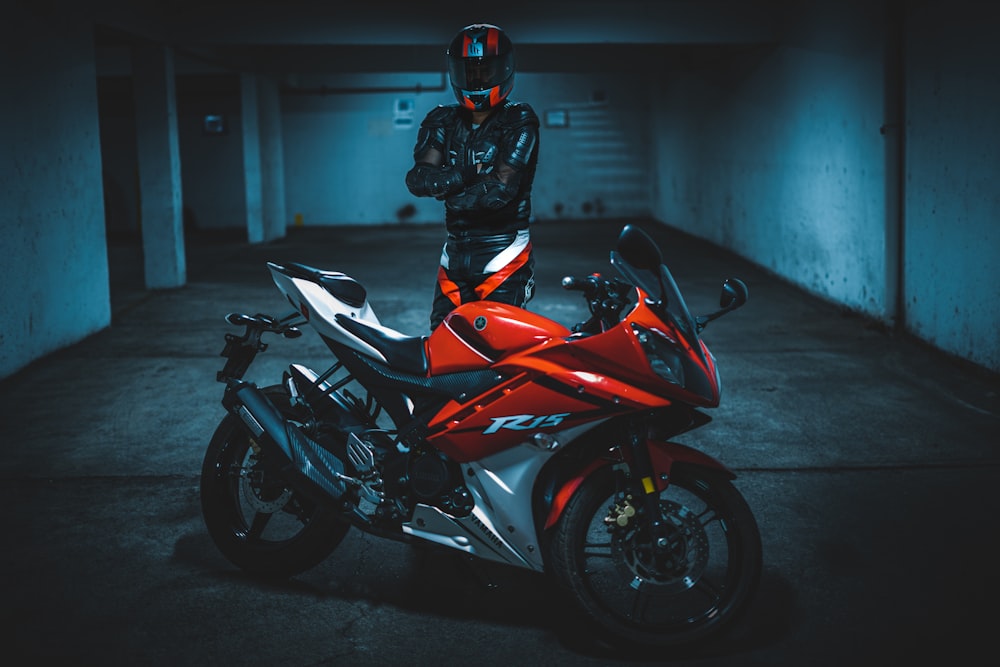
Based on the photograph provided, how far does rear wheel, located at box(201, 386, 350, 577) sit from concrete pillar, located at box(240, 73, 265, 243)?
12369 millimetres

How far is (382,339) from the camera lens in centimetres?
312

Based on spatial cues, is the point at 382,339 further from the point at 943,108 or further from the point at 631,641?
the point at 943,108

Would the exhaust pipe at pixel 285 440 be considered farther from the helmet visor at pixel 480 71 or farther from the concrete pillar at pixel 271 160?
the concrete pillar at pixel 271 160

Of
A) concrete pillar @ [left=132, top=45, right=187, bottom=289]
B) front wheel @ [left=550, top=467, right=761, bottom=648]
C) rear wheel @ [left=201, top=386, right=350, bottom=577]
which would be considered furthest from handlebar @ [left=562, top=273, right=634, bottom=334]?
concrete pillar @ [left=132, top=45, right=187, bottom=289]

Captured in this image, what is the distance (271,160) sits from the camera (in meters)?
16.7

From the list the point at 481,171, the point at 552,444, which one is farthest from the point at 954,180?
the point at 552,444

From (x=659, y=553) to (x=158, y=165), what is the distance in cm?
922

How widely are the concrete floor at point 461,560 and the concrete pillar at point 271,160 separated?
9.05 meters

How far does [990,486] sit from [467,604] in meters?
2.38

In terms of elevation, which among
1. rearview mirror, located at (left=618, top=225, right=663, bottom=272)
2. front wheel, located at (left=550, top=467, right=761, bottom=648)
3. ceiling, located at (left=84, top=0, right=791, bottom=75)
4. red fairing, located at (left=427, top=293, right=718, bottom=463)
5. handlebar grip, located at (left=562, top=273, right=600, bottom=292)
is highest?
ceiling, located at (left=84, top=0, right=791, bottom=75)

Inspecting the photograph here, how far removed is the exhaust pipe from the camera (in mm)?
3211

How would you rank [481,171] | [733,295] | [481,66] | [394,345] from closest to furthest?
1. [733,295]
2. [394,345]
3. [481,66]
4. [481,171]

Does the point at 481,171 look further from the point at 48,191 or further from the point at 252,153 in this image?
the point at 252,153

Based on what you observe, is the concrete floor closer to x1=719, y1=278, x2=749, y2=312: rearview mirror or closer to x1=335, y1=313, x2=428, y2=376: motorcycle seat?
x1=335, y1=313, x2=428, y2=376: motorcycle seat
